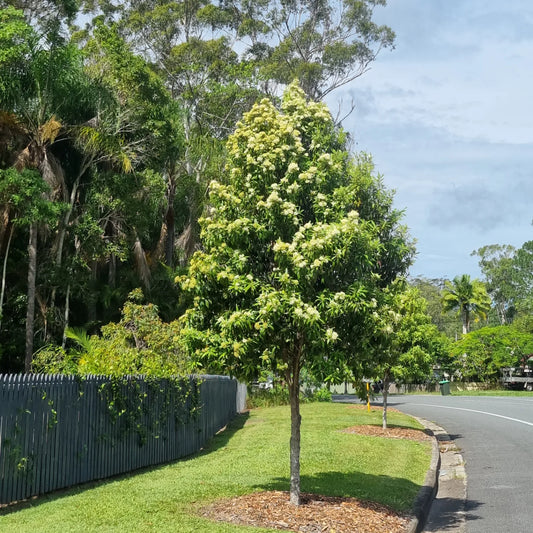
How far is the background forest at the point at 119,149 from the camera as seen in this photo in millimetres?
22562

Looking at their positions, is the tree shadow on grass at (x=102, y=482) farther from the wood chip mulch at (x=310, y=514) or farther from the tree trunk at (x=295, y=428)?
the tree trunk at (x=295, y=428)

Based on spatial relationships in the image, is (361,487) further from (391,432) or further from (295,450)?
(391,432)

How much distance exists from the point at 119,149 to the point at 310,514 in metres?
20.0

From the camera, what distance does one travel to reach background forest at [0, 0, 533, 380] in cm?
2256

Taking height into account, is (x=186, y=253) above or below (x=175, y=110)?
below

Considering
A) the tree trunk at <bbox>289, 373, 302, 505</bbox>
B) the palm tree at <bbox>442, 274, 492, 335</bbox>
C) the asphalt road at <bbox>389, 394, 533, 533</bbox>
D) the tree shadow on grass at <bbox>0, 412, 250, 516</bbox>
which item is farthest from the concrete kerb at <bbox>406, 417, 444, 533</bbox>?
the palm tree at <bbox>442, 274, 492, 335</bbox>

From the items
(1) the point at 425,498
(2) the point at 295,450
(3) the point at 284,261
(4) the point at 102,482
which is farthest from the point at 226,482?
(3) the point at 284,261

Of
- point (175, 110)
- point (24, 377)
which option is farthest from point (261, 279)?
point (175, 110)

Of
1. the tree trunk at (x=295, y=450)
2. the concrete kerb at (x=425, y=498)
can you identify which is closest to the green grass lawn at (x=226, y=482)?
the concrete kerb at (x=425, y=498)

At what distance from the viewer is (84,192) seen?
29312 millimetres

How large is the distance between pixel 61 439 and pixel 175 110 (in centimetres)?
2482

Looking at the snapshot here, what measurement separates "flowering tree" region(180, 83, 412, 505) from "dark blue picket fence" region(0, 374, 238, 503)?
8.65ft

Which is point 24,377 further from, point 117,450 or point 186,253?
point 186,253

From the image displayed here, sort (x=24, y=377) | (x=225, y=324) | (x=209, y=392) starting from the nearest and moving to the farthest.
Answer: (x=225, y=324) → (x=24, y=377) → (x=209, y=392)
